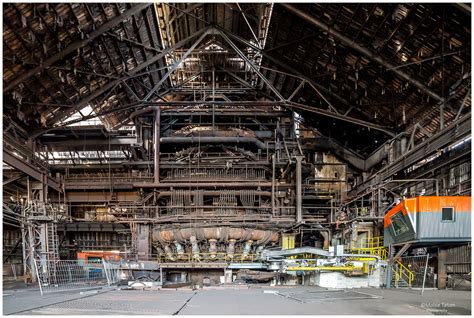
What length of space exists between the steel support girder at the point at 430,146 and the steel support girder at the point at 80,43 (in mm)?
15108

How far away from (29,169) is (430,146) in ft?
71.8

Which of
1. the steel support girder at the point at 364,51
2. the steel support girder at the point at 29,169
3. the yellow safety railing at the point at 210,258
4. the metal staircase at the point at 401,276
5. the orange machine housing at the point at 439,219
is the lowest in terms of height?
the yellow safety railing at the point at 210,258

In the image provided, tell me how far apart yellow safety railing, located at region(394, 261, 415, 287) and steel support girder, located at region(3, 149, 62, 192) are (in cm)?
1937

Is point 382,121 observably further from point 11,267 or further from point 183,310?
point 11,267

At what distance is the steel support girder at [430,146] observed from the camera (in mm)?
16172

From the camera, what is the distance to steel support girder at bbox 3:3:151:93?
2017 cm

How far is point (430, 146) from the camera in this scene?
18.7 metres

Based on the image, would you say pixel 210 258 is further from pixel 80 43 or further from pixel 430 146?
pixel 80 43

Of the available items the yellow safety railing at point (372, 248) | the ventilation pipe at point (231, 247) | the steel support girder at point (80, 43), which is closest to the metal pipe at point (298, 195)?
the ventilation pipe at point (231, 247)

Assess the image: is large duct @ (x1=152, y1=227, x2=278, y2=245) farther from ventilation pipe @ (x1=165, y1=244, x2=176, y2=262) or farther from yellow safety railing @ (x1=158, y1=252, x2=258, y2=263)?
yellow safety railing @ (x1=158, y1=252, x2=258, y2=263)

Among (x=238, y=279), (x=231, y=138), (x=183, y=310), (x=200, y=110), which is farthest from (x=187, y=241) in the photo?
(x=183, y=310)

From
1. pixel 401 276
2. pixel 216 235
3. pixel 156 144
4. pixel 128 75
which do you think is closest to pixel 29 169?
pixel 156 144

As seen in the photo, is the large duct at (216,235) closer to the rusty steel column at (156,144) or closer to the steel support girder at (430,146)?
the rusty steel column at (156,144)

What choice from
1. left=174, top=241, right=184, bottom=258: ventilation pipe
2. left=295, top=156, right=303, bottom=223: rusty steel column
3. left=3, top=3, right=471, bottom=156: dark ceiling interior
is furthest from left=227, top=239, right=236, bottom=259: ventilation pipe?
left=3, top=3, right=471, bottom=156: dark ceiling interior
